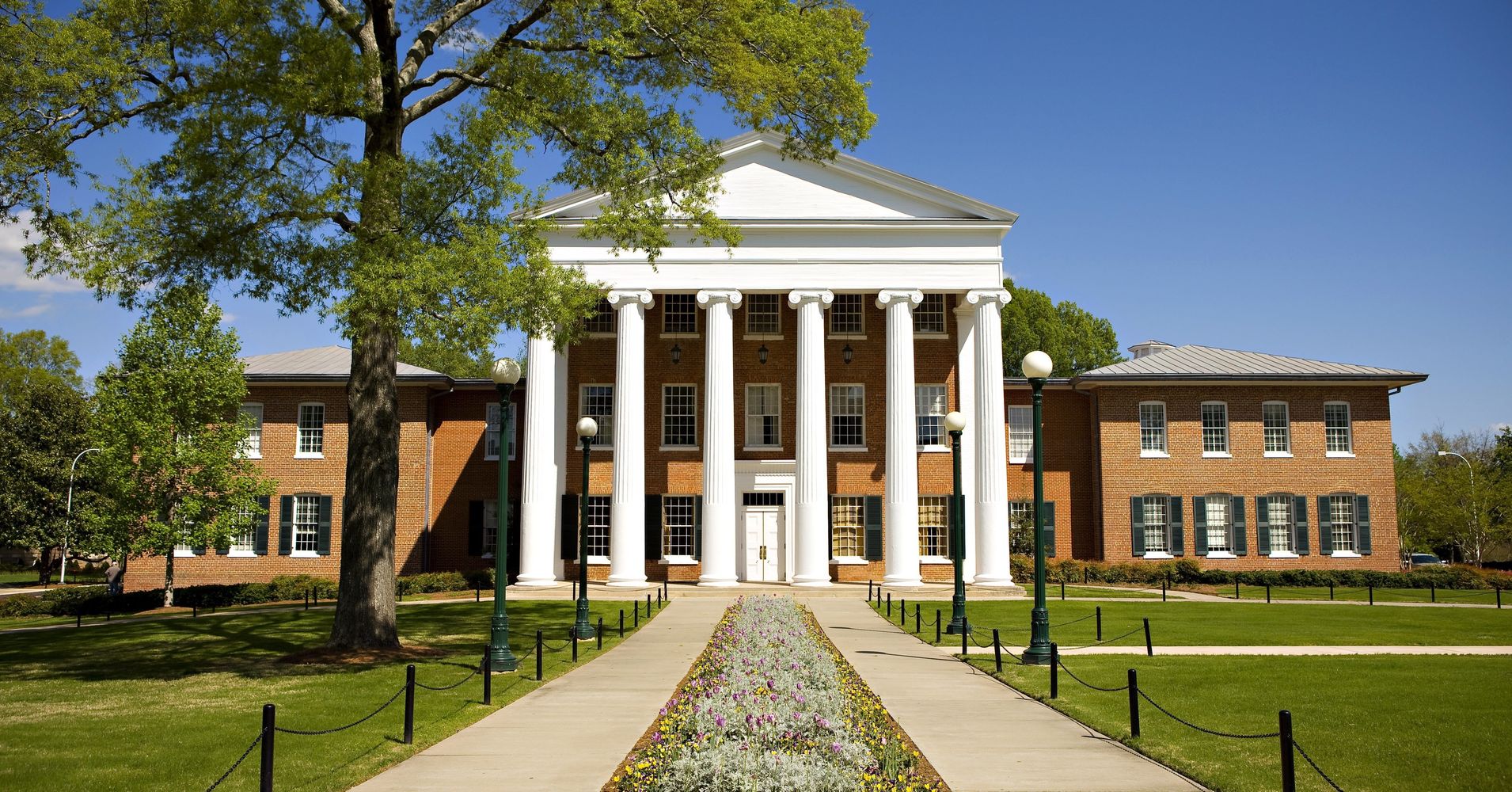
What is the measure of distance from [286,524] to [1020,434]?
27.6m

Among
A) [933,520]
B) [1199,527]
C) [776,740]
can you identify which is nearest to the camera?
[776,740]

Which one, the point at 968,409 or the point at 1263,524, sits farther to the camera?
the point at 1263,524

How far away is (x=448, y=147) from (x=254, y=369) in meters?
26.4

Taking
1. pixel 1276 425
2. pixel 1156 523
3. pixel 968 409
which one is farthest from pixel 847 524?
pixel 1276 425

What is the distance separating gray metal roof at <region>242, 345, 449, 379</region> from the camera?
1544 inches

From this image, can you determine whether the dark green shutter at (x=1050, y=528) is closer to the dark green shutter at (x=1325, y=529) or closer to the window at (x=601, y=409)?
the dark green shutter at (x=1325, y=529)

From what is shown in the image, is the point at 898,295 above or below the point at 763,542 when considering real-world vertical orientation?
above

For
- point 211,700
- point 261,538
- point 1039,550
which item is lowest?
point 211,700

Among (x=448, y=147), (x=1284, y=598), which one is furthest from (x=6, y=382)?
(x=1284, y=598)

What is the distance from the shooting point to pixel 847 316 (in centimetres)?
3816

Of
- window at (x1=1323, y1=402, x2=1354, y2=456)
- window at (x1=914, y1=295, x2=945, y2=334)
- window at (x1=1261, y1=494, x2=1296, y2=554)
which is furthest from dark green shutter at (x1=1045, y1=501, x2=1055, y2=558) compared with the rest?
window at (x1=1323, y1=402, x2=1354, y2=456)

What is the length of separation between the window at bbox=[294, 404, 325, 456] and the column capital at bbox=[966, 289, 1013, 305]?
78.5 ft

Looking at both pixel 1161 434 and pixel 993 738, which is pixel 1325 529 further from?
pixel 993 738

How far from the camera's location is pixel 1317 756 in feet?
33.2
